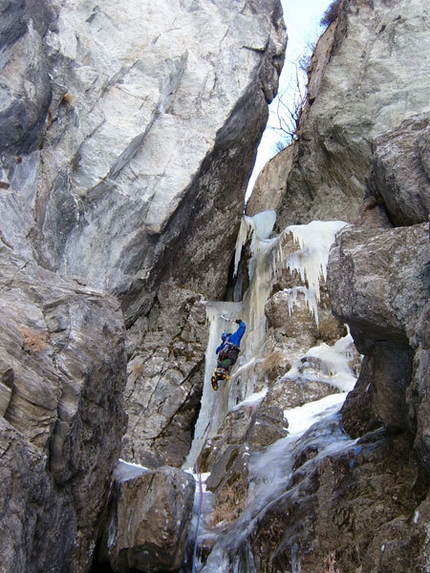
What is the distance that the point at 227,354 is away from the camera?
14680 mm

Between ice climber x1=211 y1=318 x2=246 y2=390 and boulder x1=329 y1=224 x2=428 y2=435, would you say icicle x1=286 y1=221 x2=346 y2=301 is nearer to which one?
ice climber x1=211 y1=318 x2=246 y2=390

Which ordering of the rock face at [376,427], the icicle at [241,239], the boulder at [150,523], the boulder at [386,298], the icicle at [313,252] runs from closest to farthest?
→ the rock face at [376,427]
the boulder at [386,298]
the boulder at [150,523]
the icicle at [313,252]
the icicle at [241,239]

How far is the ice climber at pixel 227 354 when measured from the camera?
14422 mm

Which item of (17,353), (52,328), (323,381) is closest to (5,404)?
(17,353)

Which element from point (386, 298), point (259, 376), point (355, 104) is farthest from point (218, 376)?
point (355, 104)

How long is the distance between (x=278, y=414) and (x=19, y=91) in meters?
7.98

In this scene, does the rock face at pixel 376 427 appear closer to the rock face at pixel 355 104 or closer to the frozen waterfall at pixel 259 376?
the frozen waterfall at pixel 259 376

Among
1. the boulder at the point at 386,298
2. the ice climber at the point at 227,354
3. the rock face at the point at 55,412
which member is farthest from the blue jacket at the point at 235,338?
the boulder at the point at 386,298

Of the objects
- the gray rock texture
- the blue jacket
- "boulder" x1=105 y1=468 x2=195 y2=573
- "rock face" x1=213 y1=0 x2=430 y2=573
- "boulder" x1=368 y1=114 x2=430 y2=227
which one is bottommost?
"boulder" x1=105 y1=468 x2=195 y2=573

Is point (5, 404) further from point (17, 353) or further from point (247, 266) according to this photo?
point (247, 266)

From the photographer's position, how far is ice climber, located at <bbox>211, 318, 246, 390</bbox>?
1442 centimetres

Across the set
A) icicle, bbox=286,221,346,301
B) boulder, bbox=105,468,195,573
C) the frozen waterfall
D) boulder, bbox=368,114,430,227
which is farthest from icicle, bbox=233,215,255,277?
boulder, bbox=105,468,195,573

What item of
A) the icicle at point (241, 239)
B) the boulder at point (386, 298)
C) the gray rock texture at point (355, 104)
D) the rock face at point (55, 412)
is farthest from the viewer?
the gray rock texture at point (355, 104)

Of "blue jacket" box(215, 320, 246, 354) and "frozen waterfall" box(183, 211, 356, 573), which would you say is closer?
"frozen waterfall" box(183, 211, 356, 573)
